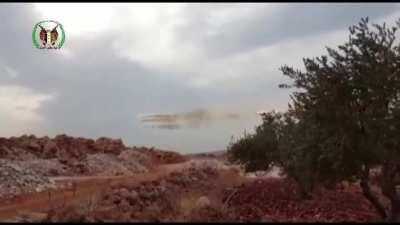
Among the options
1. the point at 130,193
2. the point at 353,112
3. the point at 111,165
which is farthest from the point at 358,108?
the point at 111,165

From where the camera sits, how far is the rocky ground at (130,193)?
1722 cm

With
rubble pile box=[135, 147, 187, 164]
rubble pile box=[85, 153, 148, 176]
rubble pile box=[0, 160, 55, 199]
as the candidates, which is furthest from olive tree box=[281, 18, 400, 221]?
rubble pile box=[135, 147, 187, 164]

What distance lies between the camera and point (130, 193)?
96.9 feet

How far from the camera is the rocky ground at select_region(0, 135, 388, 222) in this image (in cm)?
1722

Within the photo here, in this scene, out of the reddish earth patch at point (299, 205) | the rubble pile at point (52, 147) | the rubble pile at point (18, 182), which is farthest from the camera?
the rubble pile at point (52, 147)

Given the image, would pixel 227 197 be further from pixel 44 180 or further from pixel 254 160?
pixel 44 180

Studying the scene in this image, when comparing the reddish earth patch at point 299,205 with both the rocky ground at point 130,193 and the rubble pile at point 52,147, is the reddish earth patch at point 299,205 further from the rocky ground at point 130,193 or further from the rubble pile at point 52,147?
the rubble pile at point 52,147

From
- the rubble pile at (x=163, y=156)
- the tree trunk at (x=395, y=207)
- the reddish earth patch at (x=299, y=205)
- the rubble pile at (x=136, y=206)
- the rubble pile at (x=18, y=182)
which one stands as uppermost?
the rubble pile at (x=163, y=156)

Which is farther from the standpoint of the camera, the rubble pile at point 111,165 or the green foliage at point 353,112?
the rubble pile at point 111,165

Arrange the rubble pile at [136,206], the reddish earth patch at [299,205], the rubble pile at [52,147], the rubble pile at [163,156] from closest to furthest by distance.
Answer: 1. the rubble pile at [136,206]
2. the reddish earth patch at [299,205]
3. the rubble pile at [52,147]
4. the rubble pile at [163,156]

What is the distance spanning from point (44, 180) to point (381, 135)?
102 feet

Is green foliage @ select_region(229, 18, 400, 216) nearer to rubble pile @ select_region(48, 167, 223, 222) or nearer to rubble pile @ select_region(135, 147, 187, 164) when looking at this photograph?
rubble pile @ select_region(48, 167, 223, 222)

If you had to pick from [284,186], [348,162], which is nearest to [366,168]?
[348,162]

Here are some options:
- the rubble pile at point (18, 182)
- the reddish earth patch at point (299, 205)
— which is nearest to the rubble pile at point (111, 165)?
the rubble pile at point (18, 182)
